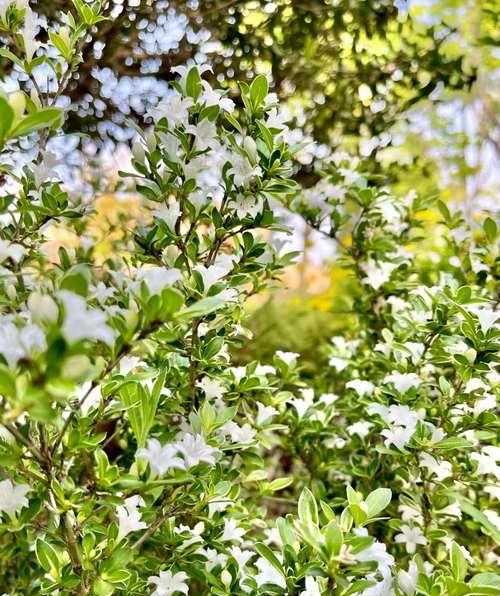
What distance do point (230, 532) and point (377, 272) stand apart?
0.71 meters

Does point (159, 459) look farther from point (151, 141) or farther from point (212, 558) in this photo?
point (151, 141)

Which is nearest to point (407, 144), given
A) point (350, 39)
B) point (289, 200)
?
point (350, 39)

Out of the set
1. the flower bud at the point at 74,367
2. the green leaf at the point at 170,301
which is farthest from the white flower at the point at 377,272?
the flower bud at the point at 74,367

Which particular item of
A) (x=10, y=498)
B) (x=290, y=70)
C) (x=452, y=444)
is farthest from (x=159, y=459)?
(x=290, y=70)

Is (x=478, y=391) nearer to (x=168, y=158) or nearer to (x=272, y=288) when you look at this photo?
(x=272, y=288)

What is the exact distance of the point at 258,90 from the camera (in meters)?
0.90

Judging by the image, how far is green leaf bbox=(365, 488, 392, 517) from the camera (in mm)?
757

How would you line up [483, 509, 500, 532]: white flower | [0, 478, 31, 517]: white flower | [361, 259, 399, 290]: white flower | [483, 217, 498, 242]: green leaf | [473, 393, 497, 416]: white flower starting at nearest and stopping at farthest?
[0, 478, 31, 517]: white flower → [473, 393, 497, 416]: white flower → [483, 509, 500, 532]: white flower → [483, 217, 498, 242]: green leaf → [361, 259, 399, 290]: white flower

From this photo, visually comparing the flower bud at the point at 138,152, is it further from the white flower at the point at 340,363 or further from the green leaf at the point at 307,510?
the white flower at the point at 340,363

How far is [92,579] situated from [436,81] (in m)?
1.43

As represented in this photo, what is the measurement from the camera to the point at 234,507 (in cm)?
103

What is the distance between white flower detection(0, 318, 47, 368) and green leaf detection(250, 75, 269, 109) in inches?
21.1

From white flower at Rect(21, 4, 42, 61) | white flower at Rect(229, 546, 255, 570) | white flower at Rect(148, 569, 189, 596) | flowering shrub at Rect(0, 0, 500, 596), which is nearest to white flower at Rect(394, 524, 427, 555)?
flowering shrub at Rect(0, 0, 500, 596)

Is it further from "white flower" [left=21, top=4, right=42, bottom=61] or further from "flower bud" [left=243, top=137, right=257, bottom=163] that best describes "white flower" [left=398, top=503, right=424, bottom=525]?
"white flower" [left=21, top=4, right=42, bottom=61]
